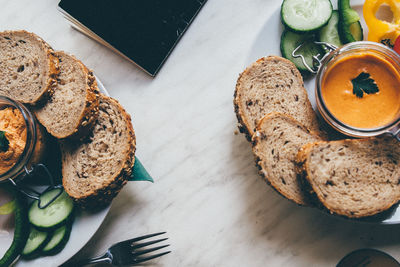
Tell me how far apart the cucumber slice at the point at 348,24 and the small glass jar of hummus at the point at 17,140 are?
4.50 ft

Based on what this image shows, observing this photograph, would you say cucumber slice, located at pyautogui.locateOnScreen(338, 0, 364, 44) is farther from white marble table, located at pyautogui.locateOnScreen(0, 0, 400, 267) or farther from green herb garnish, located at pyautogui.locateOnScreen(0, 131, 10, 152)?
green herb garnish, located at pyautogui.locateOnScreen(0, 131, 10, 152)

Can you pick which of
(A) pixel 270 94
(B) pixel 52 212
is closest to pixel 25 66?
(B) pixel 52 212

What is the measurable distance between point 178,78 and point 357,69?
82 centimetres

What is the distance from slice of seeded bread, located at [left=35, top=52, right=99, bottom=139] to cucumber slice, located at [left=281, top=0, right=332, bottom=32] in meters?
0.88

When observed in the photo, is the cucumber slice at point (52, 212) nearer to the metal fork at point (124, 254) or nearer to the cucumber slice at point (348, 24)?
the metal fork at point (124, 254)

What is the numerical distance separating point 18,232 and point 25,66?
72cm

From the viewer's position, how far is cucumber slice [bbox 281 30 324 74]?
1670 millimetres

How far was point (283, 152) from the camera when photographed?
162 cm

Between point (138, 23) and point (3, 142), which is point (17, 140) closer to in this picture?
point (3, 142)

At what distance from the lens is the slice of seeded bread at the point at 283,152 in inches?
62.6

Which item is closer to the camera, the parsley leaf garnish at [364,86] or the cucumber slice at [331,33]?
the parsley leaf garnish at [364,86]

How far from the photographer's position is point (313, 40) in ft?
5.59

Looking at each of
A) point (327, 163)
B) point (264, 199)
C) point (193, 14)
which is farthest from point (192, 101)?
point (327, 163)

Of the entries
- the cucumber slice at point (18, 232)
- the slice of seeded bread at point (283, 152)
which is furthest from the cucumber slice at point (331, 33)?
the cucumber slice at point (18, 232)
